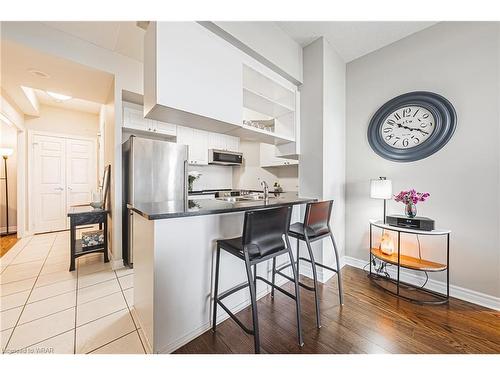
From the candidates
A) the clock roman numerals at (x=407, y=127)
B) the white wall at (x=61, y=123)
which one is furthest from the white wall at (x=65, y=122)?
the clock roman numerals at (x=407, y=127)

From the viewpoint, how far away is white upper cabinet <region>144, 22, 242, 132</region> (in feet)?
4.68

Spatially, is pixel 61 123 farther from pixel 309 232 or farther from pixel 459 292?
pixel 459 292

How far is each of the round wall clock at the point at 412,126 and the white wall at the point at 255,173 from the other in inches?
64.3

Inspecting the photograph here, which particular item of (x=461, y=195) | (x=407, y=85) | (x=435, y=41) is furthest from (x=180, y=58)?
(x=461, y=195)

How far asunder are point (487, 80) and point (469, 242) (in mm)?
1528

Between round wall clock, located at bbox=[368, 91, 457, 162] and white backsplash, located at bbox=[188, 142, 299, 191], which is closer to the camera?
round wall clock, located at bbox=[368, 91, 457, 162]

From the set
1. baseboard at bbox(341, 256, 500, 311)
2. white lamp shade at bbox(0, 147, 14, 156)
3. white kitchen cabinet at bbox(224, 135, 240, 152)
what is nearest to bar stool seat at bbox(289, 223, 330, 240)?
baseboard at bbox(341, 256, 500, 311)

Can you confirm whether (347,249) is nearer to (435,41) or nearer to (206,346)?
(206,346)

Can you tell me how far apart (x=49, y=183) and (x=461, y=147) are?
6791mm

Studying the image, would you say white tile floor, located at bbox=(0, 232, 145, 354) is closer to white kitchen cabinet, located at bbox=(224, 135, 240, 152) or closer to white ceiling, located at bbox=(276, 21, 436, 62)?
white kitchen cabinet, located at bbox=(224, 135, 240, 152)

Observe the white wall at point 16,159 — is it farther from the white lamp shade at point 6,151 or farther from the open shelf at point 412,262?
the open shelf at point 412,262

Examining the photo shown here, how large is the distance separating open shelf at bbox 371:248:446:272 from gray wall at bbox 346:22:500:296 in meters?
0.15

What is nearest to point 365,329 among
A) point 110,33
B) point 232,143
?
point 110,33

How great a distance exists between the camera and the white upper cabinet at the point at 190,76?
4.68 ft
